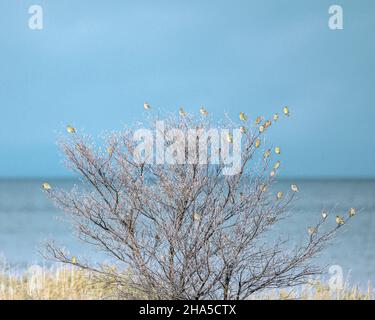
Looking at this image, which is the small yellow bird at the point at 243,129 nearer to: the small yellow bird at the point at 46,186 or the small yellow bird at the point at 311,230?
the small yellow bird at the point at 311,230

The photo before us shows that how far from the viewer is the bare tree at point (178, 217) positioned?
8273 mm

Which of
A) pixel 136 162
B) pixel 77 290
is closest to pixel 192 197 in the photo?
pixel 136 162

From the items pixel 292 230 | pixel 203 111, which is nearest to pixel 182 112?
pixel 203 111

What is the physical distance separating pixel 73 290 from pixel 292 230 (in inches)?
781

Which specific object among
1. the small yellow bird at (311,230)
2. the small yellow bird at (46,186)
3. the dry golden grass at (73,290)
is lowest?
the dry golden grass at (73,290)

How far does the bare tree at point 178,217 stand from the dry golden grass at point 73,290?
99 centimetres

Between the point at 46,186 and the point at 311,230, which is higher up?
the point at 46,186

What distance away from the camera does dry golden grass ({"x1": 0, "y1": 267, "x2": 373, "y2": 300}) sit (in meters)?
9.77

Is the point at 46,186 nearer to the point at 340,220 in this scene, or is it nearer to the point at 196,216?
the point at 196,216

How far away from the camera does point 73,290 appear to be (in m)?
10.2

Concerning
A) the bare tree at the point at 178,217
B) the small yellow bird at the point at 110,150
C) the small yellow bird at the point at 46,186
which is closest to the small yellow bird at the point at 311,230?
the bare tree at the point at 178,217

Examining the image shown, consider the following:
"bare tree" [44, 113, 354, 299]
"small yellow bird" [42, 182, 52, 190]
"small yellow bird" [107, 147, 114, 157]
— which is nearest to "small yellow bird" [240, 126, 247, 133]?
"bare tree" [44, 113, 354, 299]

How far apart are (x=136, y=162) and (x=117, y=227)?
0.69 metres

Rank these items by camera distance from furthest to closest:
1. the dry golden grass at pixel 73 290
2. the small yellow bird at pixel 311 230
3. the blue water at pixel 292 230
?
the blue water at pixel 292 230
the dry golden grass at pixel 73 290
the small yellow bird at pixel 311 230
